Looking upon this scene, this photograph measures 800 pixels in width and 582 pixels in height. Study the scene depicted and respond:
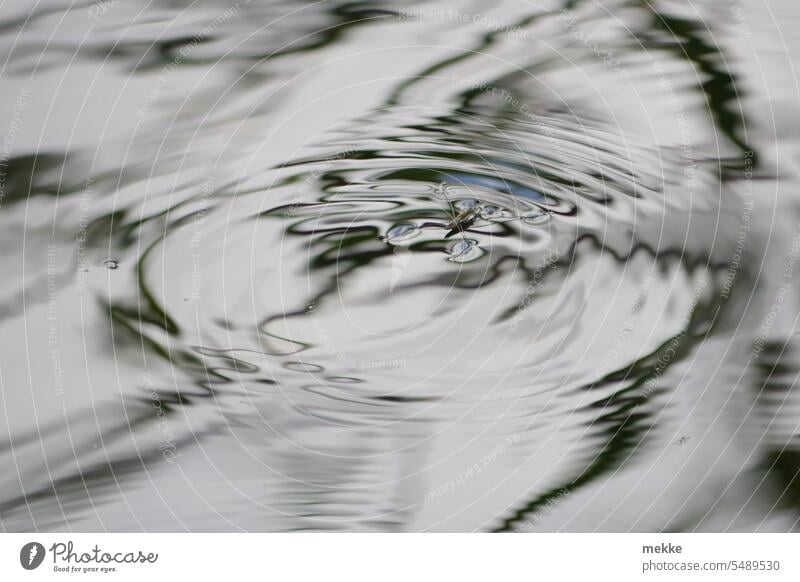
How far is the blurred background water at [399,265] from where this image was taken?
20.6 inches

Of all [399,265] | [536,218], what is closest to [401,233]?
[399,265]

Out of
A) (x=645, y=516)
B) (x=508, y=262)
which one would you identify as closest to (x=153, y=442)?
(x=508, y=262)

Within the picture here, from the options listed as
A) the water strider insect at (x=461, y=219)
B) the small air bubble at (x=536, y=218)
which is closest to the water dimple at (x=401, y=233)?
the water strider insect at (x=461, y=219)

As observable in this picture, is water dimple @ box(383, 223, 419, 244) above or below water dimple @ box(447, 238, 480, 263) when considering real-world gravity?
above

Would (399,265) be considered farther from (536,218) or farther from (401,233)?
(536,218)

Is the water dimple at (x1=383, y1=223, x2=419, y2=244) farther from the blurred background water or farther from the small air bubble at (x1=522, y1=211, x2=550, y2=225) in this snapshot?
the small air bubble at (x1=522, y1=211, x2=550, y2=225)

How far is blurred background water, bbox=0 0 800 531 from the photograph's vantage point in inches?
20.6

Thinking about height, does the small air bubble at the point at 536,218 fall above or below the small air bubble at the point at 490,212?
below

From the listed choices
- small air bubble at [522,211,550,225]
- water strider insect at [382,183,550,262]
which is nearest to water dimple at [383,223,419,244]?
water strider insect at [382,183,550,262]

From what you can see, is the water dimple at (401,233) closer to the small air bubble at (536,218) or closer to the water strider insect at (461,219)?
the water strider insect at (461,219)

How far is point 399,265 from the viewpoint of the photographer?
53cm

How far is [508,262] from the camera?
54cm
